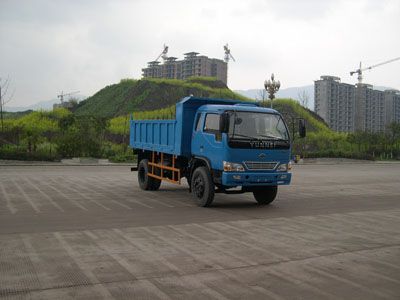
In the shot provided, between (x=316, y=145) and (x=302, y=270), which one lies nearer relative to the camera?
(x=302, y=270)

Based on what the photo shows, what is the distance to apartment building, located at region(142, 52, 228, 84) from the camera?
317ft

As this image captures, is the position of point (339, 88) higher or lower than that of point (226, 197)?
higher

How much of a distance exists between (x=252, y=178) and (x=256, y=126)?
1.30 metres

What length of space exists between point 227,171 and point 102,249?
14.5 feet

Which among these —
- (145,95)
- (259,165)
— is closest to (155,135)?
(259,165)

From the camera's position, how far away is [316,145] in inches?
1743

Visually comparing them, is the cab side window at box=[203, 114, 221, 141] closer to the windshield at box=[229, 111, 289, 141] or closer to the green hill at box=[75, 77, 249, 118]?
the windshield at box=[229, 111, 289, 141]

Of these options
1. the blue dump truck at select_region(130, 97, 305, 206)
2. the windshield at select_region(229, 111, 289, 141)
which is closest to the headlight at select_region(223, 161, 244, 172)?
the blue dump truck at select_region(130, 97, 305, 206)

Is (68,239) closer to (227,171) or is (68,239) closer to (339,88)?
(227,171)

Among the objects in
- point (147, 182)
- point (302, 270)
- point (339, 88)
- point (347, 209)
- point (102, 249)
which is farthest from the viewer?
point (339, 88)

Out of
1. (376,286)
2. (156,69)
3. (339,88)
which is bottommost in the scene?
(376,286)

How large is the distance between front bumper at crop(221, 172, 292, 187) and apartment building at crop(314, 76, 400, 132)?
71.0m

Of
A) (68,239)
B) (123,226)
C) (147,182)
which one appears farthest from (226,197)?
(68,239)

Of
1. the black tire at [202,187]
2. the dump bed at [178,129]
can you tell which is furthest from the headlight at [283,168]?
the dump bed at [178,129]
